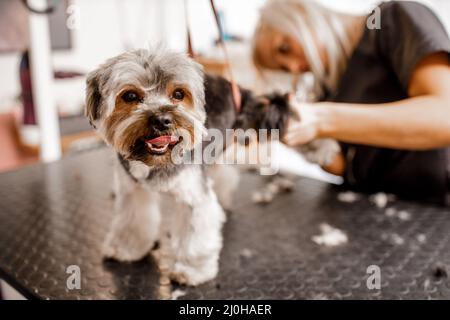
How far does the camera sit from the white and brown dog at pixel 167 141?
62 cm

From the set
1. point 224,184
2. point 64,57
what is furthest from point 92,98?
point 64,57

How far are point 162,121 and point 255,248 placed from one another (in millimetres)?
554

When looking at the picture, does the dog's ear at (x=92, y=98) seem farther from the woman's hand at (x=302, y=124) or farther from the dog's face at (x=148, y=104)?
the woman's hand at (x=302, y=124)

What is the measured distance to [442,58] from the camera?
109 cm

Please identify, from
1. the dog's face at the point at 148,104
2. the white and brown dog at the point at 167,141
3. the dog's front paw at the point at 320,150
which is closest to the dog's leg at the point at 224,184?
the white and brown dog at the point at 167,141

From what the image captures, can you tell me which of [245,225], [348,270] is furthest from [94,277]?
[348,270]

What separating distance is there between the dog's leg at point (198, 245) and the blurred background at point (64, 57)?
2.38 feet

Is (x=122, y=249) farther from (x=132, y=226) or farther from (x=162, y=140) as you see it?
(x=162, y=140)

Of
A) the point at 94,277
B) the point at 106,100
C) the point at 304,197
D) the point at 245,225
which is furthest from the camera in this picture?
the point at 304,197

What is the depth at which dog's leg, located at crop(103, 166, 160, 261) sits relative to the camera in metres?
0.99

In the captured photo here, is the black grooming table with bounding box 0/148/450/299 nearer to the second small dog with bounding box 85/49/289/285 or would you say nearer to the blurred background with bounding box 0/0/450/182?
the second small dog with bounding box 85/49/289/285

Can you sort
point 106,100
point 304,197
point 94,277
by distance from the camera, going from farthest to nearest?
1. point 304,197
2. point 94,277
3. point 106,100
